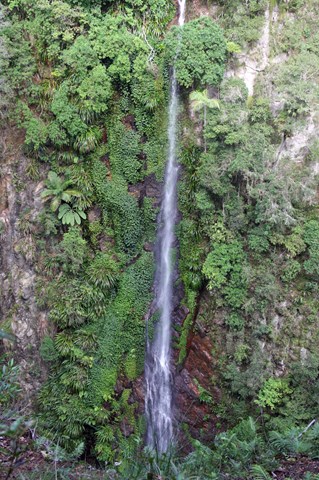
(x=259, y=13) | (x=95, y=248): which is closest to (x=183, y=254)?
(x=95, y=248)

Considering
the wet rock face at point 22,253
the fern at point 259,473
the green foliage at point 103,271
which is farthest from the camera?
the wet rock face at point 22,253

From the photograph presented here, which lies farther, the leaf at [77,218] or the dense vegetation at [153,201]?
the leaf at [77,218]

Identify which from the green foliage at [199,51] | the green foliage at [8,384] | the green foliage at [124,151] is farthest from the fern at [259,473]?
the green foliage at [199,51]

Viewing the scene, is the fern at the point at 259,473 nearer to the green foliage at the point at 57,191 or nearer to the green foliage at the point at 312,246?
the green foliage at the point at 312,246

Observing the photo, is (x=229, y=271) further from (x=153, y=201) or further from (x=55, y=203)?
(x=55, y=203)

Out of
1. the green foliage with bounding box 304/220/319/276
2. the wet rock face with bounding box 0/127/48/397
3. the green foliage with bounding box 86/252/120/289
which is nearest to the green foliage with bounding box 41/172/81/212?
the wet rock face with bounding box 0/127/48/397

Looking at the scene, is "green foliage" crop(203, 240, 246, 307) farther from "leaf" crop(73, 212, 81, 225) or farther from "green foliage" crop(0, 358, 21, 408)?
"green foliage" crop(0, 358, 21, 408)

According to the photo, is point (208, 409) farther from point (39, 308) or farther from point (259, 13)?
point (259, 13)

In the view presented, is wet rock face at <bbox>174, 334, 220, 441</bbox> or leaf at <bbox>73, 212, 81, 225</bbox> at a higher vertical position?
leaf at <bbox>73, 212, 81, 225</bbox>
